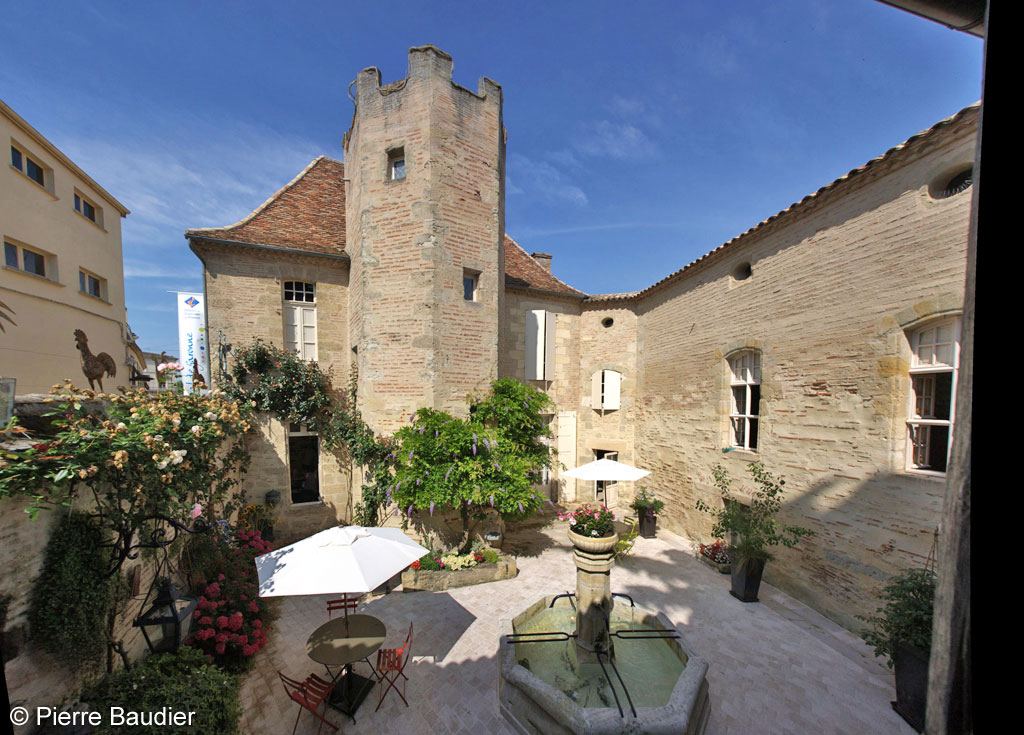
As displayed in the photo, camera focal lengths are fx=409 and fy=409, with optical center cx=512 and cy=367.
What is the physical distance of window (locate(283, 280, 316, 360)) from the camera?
980cm

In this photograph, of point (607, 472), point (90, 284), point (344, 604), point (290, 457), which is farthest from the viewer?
point (90, 284)

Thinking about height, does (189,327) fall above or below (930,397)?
above

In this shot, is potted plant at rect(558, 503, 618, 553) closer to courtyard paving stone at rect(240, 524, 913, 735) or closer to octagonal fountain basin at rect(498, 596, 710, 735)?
octagonal fountain basin at rect(498, 596, 710, 735)

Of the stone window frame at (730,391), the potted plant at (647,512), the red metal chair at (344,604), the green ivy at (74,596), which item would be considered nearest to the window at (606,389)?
the potted plant at (647,512)

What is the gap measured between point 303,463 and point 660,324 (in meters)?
9.93

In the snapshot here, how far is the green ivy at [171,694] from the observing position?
357cm

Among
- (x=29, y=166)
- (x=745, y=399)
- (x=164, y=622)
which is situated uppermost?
(x=29, y=166)

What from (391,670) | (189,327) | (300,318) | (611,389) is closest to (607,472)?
(611,389)

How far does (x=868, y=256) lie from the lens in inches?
241

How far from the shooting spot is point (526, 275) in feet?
41.0

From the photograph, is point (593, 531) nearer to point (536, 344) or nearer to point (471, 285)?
point (471, 285)

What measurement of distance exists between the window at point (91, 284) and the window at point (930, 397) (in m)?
18.0

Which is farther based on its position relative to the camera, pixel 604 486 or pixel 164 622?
pixel 604 486

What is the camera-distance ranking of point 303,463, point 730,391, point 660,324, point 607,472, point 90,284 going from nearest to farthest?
point 730,391 < point 607,472 < point 303,463 < point 660,324 < point 90,284
